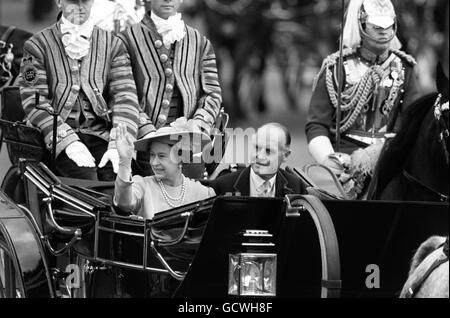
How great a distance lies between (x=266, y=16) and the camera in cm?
1961

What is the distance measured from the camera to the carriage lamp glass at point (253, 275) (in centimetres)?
495

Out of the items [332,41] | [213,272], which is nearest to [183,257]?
[213,272]

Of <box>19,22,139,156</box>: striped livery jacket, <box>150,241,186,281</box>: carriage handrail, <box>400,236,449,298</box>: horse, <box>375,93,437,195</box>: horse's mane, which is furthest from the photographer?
<box>19,22,139,156</box>: striped livery jacket

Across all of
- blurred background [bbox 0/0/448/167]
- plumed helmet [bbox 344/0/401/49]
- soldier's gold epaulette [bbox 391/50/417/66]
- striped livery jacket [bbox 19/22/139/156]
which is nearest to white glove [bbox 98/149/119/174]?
striped livery jacket [bbox 19/22/139/156]

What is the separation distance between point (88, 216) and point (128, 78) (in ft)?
3.10

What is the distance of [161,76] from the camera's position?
6340 mm

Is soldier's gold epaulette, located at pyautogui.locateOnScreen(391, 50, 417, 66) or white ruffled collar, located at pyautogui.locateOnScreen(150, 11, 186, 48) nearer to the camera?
white ruffled collar, located at pyautogui.locateOnScreen(150, 11, 186, 48)

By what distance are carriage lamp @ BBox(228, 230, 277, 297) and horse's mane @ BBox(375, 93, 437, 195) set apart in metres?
1.00

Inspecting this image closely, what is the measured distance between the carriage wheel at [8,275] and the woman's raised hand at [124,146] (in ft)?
2.20

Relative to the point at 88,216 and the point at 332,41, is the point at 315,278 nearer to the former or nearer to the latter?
the point at 88,216

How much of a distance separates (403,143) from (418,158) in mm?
104

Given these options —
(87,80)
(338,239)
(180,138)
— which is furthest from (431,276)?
(87,80)

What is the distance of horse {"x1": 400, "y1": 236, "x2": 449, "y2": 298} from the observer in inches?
176

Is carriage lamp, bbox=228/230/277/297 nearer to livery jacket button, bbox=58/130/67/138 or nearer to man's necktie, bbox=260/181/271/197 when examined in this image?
man's necktie, bbox=260/181/271/197
